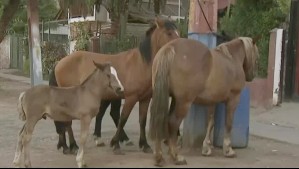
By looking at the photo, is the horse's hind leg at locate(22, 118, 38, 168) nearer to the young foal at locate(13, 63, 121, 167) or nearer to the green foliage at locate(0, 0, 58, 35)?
the young foal at locate(13, 63, 121, 167)

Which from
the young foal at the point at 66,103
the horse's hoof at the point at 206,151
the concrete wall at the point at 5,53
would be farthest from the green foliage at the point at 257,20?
the concrete wall at the point at 5,53

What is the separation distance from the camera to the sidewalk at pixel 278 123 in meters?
10.6

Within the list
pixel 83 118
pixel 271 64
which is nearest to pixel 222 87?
pixel 83 118

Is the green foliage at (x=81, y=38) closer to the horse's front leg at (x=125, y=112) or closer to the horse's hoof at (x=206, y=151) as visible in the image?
the horse's front leg at (x=125, y=112)

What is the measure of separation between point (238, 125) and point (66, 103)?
10.7ft

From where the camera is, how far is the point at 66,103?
23.9 feet

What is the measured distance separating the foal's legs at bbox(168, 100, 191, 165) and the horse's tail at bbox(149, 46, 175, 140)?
16cm

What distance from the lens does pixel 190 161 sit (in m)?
7.83

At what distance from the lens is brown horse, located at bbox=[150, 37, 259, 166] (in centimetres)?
722

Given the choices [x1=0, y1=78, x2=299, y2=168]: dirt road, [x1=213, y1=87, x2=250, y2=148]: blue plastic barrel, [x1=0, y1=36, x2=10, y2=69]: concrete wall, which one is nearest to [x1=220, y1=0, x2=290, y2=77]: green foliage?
[x1=0, y1=78, x2=299, y2=168]: dirt road

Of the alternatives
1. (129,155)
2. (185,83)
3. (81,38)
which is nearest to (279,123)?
(129,155)

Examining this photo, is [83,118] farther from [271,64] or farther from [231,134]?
[271,64]

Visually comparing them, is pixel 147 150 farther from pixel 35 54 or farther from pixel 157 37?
pixel 35 54

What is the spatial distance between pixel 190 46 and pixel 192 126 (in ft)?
5.88
